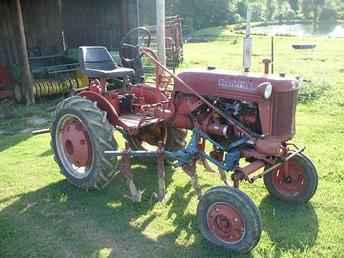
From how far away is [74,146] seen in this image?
14.0 feet

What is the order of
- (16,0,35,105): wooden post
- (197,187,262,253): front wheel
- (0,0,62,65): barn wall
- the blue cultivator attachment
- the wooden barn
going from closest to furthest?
(197,187,262,253): front wheel
the blue cultivator attachment
(16,0,35,105): wooden post
the wooden barn
(0,0,62,65): barn wall

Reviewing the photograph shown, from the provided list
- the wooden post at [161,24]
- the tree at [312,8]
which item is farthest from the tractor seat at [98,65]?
the tree at [312,8]

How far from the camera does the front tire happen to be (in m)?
3.93

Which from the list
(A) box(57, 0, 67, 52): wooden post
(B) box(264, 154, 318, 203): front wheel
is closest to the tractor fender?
(B) box(264, 154, 318, 203): front wheel

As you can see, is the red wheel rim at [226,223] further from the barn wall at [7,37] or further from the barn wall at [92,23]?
the barn wall at [92,23]

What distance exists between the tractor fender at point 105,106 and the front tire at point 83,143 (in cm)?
14

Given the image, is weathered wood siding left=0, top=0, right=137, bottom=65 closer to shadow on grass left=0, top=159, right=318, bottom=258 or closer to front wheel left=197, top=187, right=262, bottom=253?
shadow on grass left=0, top=159, right=318, bottom=258

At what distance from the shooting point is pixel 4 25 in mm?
9031

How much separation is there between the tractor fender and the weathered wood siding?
592 centimetres

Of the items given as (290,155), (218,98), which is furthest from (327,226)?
(218,98)

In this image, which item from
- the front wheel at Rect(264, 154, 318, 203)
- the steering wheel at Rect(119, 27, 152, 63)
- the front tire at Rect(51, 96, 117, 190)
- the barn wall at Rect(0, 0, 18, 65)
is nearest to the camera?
the front wheel at Rect(264, 154, 318, 203)

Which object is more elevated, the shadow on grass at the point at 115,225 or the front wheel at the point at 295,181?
the front wheel at the point at 295,181

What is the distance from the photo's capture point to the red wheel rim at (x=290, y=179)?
382 cm

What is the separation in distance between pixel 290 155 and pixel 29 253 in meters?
2.11
